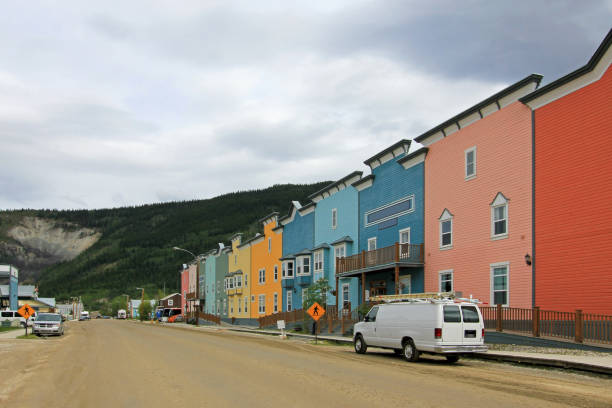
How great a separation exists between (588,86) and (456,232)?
994 cm

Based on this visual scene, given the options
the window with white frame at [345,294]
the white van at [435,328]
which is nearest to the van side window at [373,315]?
the white van at [435,328]

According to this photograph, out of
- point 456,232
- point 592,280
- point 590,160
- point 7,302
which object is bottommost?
point 7,302

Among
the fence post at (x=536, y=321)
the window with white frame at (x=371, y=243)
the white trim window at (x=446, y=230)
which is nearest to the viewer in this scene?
the fence post at (x=536, y=321)

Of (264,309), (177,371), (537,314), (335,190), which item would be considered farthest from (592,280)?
(264,309)

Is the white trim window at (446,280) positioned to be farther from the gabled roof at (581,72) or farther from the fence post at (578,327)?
the fence post at (578,327)

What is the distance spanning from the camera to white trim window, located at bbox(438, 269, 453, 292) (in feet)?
99.5

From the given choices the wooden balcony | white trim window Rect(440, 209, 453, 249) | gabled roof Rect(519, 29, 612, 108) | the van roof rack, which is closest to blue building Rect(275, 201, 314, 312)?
the wooden balcony

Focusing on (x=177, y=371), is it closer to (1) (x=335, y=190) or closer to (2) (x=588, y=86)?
(2) (x=588, y=86)

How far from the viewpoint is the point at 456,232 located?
98.8 feet

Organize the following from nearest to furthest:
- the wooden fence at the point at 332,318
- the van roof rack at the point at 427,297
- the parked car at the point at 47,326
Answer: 1. the van roof rack at the point at 427,297
2. the wooden fence at the point at 332,318
3. the parked car at the point at 47,326

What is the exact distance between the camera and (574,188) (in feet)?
74.5

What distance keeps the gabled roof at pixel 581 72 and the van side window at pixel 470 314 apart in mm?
9956

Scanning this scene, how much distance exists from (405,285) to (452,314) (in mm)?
15755

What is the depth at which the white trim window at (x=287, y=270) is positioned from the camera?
53281mm
